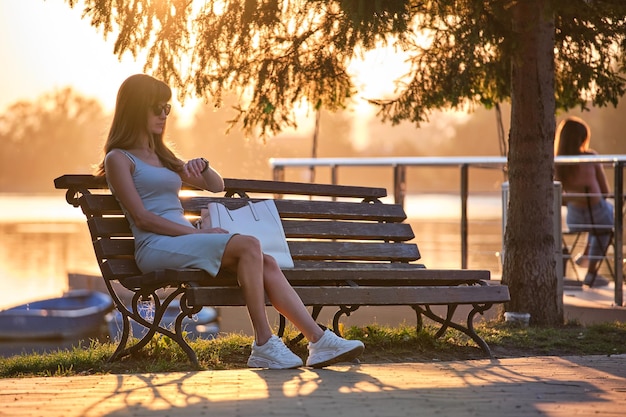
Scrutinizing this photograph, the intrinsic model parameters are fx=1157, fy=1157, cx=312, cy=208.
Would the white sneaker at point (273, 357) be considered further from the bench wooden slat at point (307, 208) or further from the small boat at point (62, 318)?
the small boat at point (62, 318)

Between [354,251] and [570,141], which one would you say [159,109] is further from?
[570,141]

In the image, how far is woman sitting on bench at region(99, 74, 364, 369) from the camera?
4629 millimetres

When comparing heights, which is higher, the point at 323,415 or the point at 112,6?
the point at 112,6

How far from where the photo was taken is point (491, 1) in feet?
22.8

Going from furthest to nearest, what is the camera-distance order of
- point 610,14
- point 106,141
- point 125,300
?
point 125,300 → point 610,14 → point 106,141

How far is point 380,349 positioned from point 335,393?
1869 mm

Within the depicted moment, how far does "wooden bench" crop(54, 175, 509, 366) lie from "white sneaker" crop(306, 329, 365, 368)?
0.37 metres

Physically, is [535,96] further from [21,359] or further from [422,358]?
[21,359]

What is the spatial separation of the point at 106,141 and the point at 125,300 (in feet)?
38.3

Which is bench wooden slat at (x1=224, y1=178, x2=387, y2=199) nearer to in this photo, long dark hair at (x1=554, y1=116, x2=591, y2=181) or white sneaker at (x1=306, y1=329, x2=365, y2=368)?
white sneaker at (x1=306, y1=329, x2=365, y2=368)

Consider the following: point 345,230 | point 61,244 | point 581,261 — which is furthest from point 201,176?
point 61,244

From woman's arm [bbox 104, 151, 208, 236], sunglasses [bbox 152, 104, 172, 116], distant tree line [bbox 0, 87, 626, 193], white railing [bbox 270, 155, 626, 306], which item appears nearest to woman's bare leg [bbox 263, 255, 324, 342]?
woman's arm [bbox 104, 151, 208, 236]

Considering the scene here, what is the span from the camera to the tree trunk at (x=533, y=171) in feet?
23.5

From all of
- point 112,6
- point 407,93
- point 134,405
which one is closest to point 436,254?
point 407,93
